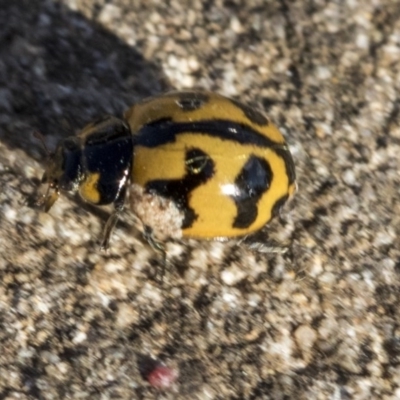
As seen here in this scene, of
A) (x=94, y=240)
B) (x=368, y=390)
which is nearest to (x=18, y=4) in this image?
(x=94, y=240)

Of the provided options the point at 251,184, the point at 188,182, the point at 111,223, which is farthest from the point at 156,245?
the point at 251,184

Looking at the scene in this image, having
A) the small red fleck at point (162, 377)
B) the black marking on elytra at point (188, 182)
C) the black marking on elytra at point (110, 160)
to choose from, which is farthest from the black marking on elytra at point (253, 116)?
the small red fleck at point (162, 377)

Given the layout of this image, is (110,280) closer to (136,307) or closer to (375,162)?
(136,307)

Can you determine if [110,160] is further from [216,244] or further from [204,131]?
[216,244]

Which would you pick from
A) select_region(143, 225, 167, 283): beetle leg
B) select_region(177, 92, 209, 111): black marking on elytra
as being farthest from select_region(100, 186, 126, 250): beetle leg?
select_region(177, 92, 209, 111): black marking on elytra

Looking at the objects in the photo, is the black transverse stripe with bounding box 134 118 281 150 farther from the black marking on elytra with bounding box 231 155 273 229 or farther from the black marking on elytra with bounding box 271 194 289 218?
the black marking on elytra with bounding box 271 194 289 218
